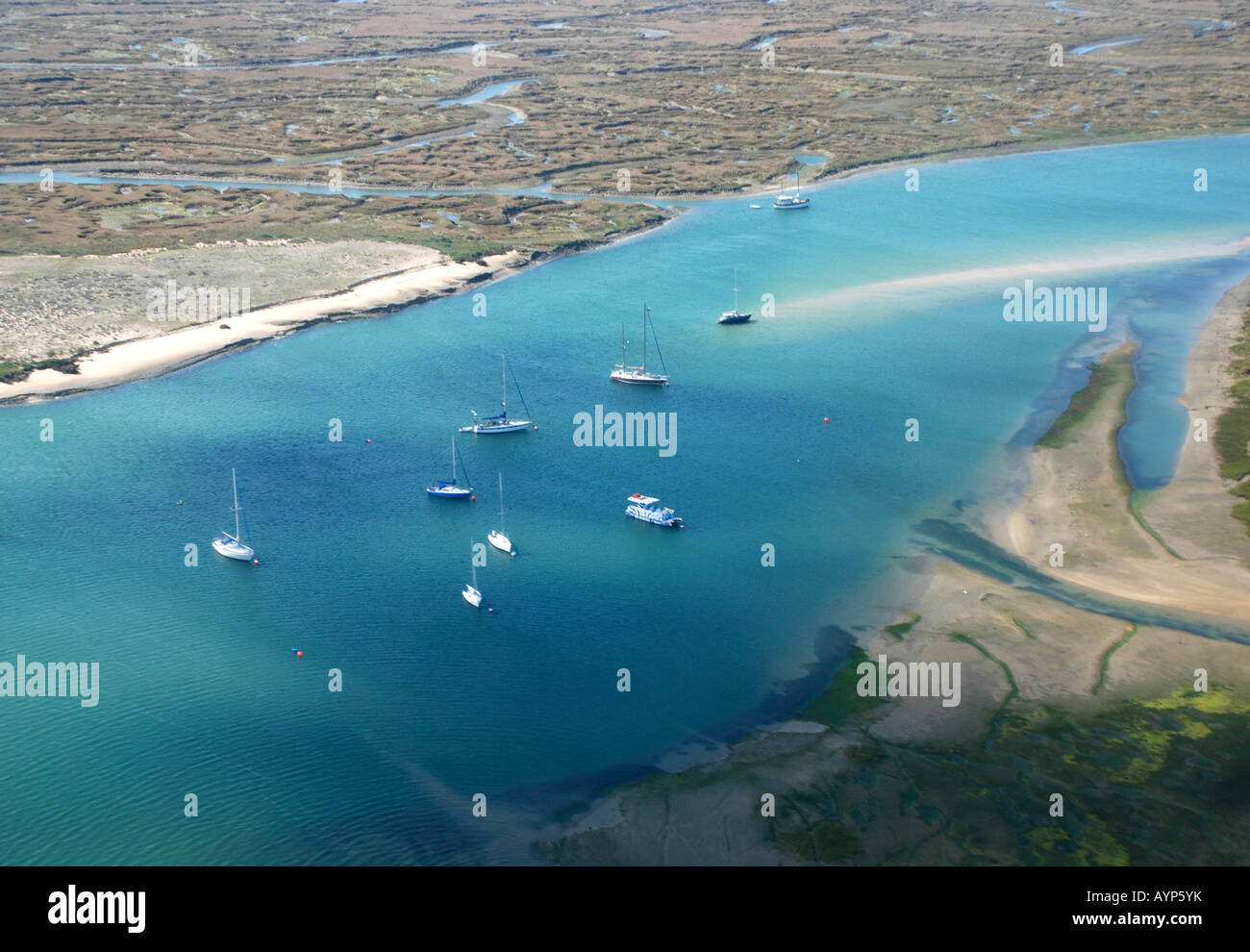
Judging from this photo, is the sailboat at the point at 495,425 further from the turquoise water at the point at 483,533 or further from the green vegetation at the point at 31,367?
the green vegetation at the point at 31,367

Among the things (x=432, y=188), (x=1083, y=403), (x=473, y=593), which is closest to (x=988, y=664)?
(x=473, y=593)

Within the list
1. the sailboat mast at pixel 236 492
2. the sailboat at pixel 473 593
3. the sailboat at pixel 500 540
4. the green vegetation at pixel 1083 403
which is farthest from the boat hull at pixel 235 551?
the green vegetation at pixel 1083 403

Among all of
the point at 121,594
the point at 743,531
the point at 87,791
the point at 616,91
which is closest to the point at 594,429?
the point at 743,531

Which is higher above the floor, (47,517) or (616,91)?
(616,91)

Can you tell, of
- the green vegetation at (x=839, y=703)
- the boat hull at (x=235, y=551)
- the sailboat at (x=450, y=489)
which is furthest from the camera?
the sailboat at (x=450, y=489)
